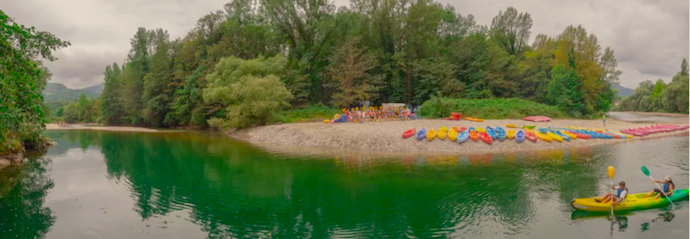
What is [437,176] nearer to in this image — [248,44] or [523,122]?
[523,122]

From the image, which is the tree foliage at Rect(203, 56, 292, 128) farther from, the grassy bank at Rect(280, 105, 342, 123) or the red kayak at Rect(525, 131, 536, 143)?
the red kayak at Rect(525, 131, 536, 143)

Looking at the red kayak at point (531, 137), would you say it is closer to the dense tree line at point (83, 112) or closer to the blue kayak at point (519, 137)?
the blue kayak at point (519, 137)

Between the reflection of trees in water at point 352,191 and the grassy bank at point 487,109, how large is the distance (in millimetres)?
18843

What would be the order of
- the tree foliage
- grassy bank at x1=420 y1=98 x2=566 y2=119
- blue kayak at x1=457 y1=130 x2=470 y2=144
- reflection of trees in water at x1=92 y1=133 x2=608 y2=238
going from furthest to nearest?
1. the tree foliage
2. grassy bank at x1=420 y1=98 x2=566 y2=119
3. blue kayak at x1=457 y1=130 x2=470 y2=144
4. reflection of trees in water at x1=92 y1=133 x2=608 y2=238

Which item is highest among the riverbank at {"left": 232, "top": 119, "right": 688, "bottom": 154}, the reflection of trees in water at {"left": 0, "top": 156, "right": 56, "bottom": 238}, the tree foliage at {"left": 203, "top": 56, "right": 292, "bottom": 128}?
the tree foliage at {"left": 203, "top": 56, "right": 292, "bottom": 128}

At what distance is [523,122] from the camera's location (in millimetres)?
40688

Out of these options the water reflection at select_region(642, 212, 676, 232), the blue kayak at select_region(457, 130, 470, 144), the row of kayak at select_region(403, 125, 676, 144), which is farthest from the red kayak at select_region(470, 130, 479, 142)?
the water reflection at select_region(642, 212, 676, 232)

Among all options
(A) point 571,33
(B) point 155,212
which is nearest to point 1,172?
(B) point 155,212

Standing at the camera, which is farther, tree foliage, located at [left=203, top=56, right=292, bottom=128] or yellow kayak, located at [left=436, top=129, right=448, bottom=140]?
tree foliage, located at [left=203, top=56, right=292, bottom=128]

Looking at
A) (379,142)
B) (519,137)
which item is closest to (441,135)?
(379,142)

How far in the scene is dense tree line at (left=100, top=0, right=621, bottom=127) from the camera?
50919mm

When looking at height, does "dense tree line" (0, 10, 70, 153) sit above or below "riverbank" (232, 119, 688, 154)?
above

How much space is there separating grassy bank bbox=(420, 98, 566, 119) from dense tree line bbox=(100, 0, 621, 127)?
4359 mm

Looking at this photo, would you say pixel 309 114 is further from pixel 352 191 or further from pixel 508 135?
pixel 352 191
